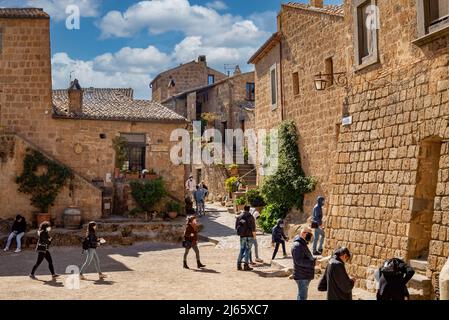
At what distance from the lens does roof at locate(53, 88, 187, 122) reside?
68.8 feet

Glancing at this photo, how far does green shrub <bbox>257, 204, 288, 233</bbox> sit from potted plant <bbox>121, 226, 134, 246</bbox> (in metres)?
5.30

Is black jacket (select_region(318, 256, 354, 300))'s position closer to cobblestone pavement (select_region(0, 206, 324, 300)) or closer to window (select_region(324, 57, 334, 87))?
cobblestone pavement (select_region(0, 206, 324, 300))

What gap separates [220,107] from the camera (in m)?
37.8

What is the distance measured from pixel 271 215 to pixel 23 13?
1335cm

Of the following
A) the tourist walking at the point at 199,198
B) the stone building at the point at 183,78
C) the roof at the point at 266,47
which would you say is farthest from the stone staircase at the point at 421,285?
the stone building at the point at 183,78

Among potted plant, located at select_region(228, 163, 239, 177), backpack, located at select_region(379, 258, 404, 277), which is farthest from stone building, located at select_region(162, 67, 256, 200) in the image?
backpack, located at select_region(379, 258, 404, 277)

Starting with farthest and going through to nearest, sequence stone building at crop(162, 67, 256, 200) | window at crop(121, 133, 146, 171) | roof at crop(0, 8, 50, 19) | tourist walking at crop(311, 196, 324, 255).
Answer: stone building at crop(162, 67, 256, 200), window at crop(121, 133, 146, 171), roof at crop(0, 8, 50, 19), tourist walking at crop(311, 196, 324, 255)

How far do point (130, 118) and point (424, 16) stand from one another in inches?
591

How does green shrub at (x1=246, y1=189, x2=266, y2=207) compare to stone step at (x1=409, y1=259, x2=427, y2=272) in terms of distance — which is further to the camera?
green shrub at (x1=246, y1=189, x2=266, y2=207)

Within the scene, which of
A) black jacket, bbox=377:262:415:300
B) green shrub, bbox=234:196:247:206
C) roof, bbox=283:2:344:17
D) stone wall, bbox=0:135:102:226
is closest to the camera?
black jacket, bbox=377:262:415:300

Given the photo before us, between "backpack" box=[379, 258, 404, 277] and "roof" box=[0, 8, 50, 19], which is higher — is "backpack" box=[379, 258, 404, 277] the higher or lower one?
the lower one

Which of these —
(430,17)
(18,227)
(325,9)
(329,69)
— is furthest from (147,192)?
(430,17)

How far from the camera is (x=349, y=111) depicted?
11133mm
